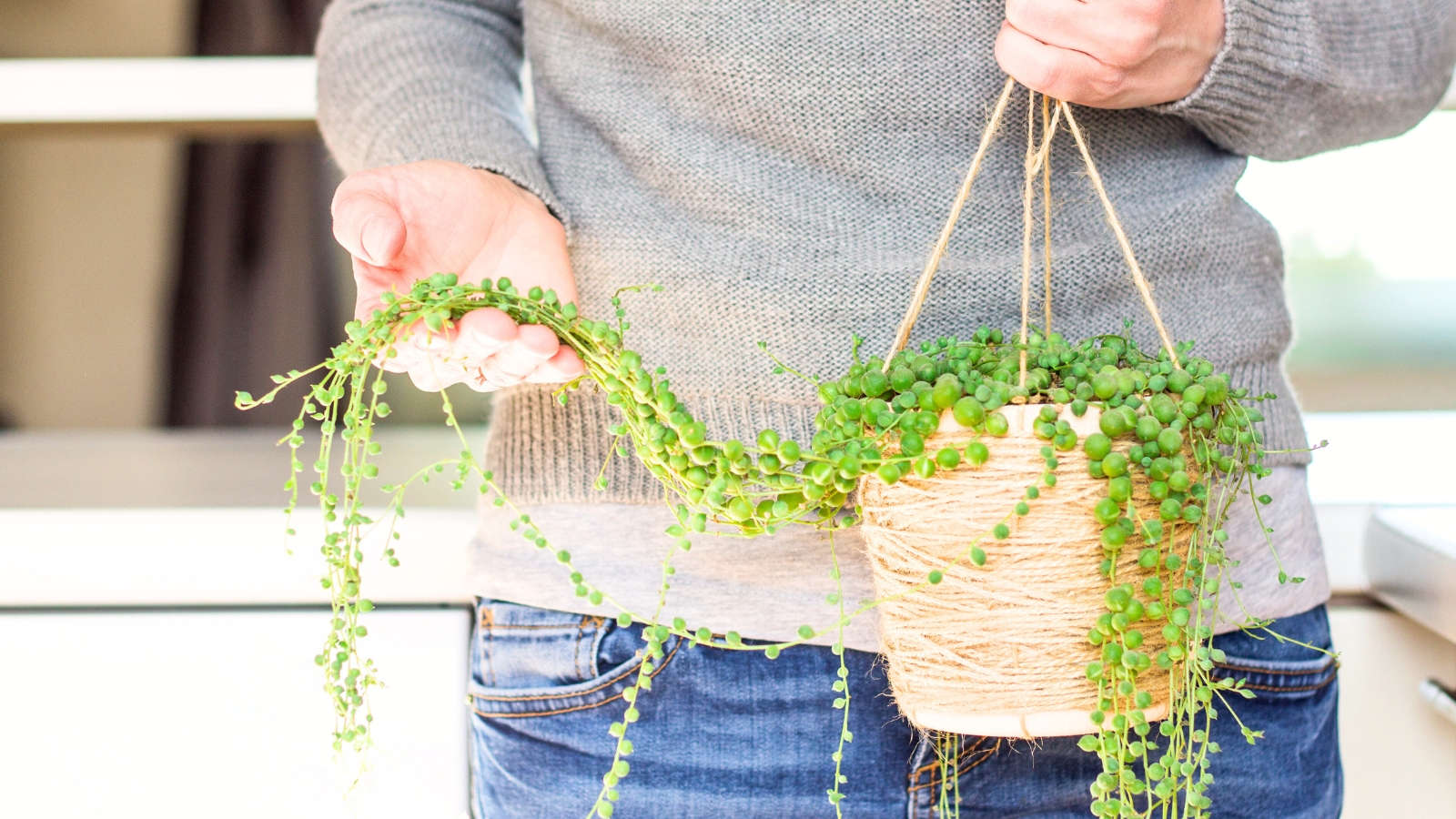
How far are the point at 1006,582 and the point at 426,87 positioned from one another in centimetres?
55

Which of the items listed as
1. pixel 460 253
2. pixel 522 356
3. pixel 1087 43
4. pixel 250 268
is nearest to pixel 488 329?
pixel 522 356

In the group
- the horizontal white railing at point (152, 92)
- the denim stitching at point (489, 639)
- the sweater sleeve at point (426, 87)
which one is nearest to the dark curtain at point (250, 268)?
the horizontal white railing at point (152, 92)

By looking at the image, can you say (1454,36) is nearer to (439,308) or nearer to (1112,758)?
(1112,758)

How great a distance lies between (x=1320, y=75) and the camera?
71cm

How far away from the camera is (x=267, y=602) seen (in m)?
0.98

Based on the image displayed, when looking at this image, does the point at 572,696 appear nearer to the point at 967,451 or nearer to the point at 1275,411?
the point at 967,451

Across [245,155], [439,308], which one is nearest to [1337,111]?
[439,308]

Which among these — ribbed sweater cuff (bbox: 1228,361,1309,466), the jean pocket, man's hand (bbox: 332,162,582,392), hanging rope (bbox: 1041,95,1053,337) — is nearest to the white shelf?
man's hand (bbox: 332,162,582,392)

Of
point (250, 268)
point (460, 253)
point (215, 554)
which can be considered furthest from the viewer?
point (250, 268)

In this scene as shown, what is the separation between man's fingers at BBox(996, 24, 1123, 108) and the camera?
568 mm

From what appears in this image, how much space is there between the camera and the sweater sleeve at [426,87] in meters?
0.74

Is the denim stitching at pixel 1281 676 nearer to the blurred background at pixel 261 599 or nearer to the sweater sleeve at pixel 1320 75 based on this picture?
the blurred background at pixel 261 599

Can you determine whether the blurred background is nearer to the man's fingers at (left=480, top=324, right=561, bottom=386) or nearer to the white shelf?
the white shelf

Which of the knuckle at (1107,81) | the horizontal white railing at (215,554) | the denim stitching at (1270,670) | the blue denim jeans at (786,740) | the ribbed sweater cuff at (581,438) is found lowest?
the blue denim jeans at (786,740)
